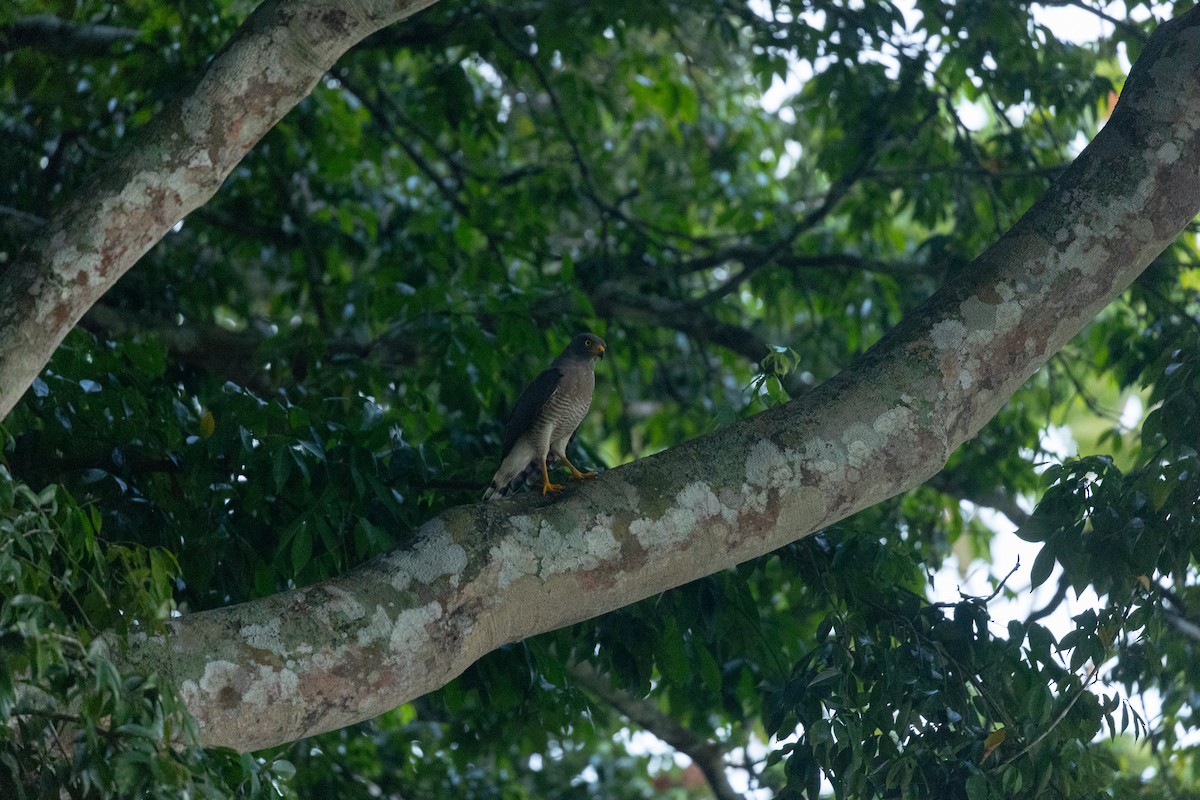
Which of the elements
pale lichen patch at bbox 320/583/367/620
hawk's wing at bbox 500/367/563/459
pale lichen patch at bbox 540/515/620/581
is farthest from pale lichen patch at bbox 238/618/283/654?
hawk's wing at bbox 500/367/563/459

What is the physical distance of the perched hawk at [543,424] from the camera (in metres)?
4.32

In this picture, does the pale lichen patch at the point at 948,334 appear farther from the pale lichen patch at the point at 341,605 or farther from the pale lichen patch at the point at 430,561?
the pale lichen patch at the point at 341,605

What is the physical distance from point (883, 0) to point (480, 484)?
3.30 meters

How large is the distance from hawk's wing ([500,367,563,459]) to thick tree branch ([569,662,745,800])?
7.10ft

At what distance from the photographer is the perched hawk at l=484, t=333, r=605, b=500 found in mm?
4320

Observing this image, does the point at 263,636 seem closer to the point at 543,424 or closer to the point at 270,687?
the point at 270,687

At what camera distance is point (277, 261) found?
7.87 m

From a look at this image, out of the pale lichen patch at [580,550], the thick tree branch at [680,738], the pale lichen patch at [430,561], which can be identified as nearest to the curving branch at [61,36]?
the thick tree branch at [680,738]

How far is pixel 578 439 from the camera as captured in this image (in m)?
5.28

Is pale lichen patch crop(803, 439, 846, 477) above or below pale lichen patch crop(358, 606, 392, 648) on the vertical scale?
above

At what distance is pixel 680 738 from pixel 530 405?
2.75 meters

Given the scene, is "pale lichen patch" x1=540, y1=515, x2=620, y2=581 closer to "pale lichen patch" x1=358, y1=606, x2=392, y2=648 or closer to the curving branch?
"pale lichen patch" x1=358, y1=606, x2=392, y2=648

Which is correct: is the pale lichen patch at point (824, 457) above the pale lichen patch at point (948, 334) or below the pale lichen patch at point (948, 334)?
below

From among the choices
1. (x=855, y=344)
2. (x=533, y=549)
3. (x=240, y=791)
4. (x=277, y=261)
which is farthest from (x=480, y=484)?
(x=277, y=261)
